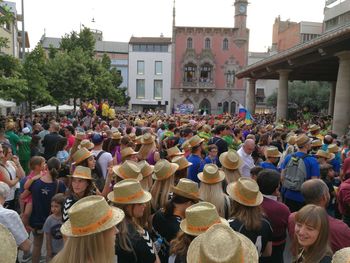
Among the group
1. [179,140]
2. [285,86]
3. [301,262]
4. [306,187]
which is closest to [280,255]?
[306,187]

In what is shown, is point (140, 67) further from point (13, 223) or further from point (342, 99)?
point (13, 223)

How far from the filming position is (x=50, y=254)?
4.46m

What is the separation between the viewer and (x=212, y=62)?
189ft

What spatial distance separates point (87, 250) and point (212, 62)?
5683cm

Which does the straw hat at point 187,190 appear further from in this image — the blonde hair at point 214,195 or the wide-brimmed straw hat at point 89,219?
the wide-brimmed straw hat at point 89,219

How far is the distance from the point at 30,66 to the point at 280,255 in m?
18.7

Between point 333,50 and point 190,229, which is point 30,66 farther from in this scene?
point 190,229

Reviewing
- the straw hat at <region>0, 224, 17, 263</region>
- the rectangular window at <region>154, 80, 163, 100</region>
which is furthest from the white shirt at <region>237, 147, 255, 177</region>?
the rectangular window at <region>154, 80, 163, 100</region>

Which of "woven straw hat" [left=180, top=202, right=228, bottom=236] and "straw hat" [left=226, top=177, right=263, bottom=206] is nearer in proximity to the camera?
"woven straw hat" [left=180, top=202, right=228, bottom=236]

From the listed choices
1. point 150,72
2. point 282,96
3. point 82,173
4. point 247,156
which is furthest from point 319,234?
point 150,72

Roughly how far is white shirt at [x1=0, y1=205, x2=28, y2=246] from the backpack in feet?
14.0

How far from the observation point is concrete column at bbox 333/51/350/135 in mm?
15367

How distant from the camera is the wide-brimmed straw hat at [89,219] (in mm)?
2416

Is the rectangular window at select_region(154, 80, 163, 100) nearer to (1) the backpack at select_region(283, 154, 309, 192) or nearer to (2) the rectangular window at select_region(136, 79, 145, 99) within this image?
(2) the rectangular window at select_region(136, 79, 145, 99)
